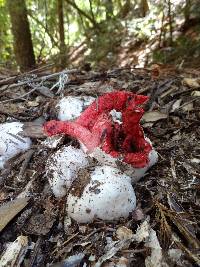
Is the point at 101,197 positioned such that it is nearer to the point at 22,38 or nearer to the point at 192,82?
the point at 192,82

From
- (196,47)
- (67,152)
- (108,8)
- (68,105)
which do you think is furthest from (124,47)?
(67,152)

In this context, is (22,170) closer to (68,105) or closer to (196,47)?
(68,105)

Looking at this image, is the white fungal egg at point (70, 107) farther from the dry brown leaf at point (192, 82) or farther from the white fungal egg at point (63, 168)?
the dry brown leaf at point (192, 82)

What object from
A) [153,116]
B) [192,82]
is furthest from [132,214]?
[192,82]

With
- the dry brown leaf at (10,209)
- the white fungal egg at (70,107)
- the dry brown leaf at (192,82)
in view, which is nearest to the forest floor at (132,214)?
the dry brown leaf at (10,209)

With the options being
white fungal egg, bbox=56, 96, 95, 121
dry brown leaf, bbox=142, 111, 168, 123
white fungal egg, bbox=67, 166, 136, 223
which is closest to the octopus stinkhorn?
white fungal egg, bbox=67, 166, 136, 223

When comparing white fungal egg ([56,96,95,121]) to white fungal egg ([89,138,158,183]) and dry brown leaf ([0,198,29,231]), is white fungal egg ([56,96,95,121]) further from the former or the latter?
dry brown leaf ([0,198,29,231])
